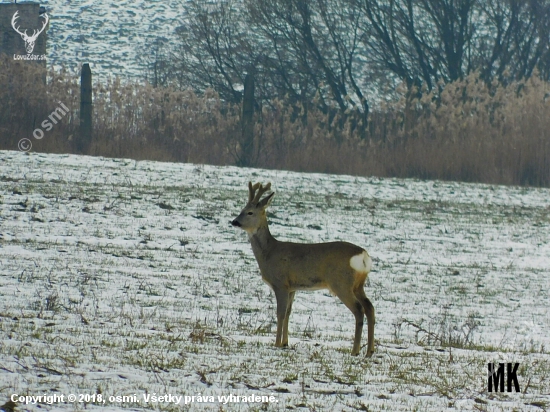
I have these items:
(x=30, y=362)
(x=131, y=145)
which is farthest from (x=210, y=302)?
(x=131, y=145)

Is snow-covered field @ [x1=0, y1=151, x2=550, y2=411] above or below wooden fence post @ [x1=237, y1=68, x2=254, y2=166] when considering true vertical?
below

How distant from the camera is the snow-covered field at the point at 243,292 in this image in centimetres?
559

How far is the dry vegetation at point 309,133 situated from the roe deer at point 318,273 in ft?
43.0

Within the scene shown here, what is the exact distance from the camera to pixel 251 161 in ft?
70.4

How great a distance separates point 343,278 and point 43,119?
1466cm

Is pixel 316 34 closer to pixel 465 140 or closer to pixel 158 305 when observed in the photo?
pixel 465 140

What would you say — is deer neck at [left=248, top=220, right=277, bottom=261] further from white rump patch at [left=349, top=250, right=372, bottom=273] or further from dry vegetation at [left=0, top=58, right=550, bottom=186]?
dry vegetation at [left=0, top=58, right=550, bottom=186]

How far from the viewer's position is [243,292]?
9812mm

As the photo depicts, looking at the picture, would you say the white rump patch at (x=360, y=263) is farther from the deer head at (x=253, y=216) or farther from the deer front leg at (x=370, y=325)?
the deer head at (x=253, y=216)

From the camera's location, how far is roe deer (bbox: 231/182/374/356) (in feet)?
23.2

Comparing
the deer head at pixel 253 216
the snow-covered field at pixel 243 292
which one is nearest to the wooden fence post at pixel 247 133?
the snow-covered field at pixel 243 292

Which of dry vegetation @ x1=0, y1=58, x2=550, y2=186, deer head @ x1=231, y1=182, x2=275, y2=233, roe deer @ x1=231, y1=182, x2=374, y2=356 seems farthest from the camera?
dry vegetation @ x1=0, y1=58, x2=550, y2=186

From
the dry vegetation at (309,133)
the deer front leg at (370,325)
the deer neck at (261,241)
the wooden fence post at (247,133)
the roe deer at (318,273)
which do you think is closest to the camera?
the deer front leg at (370,325)

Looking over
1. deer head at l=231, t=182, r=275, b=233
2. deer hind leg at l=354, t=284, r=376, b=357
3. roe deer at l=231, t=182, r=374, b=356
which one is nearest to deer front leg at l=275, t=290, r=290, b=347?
roe deer at l=231, t=182, r=374, b=356
